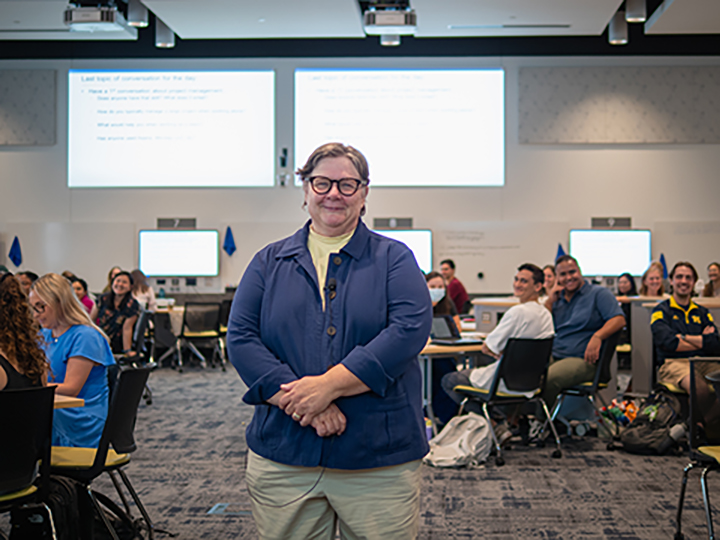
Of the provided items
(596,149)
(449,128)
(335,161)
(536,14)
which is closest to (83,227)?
(449,128)

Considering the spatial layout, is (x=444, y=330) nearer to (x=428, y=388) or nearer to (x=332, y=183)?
(x=428, y=388)

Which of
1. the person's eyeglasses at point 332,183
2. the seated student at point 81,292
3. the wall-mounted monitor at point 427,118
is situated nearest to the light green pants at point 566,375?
the person's eyeglasses at point 332,183

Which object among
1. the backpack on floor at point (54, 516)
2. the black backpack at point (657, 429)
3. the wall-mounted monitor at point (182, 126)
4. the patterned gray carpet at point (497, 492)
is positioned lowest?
the patterned gray carpet at point (497, 492)

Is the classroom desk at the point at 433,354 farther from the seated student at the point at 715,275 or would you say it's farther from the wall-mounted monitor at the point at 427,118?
the seated student at the point at 715,275

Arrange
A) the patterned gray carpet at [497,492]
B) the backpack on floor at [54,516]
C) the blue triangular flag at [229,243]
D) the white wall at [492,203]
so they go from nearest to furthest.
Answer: the backpack on floor at [54,516] < the patterned gray carpet at [497,492] < the white wall at [492,203] < the blue triangular flag at [229,243]

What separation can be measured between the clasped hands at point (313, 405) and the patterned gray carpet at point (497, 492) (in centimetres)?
194

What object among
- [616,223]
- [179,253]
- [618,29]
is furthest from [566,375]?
[179,253]

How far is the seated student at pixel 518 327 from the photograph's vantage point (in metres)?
4.73

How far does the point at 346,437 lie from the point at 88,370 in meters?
1.92

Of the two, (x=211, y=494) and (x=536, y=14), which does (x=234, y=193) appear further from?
(x=211, y=494)

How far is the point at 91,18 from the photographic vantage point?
332 inches

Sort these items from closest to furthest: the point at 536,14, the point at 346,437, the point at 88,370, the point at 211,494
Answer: the point at 346,437, the point at 88,370, the point at 211,494, the point at 536,14

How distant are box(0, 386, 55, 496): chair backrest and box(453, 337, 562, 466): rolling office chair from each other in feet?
9.74

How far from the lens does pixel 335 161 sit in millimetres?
1777
